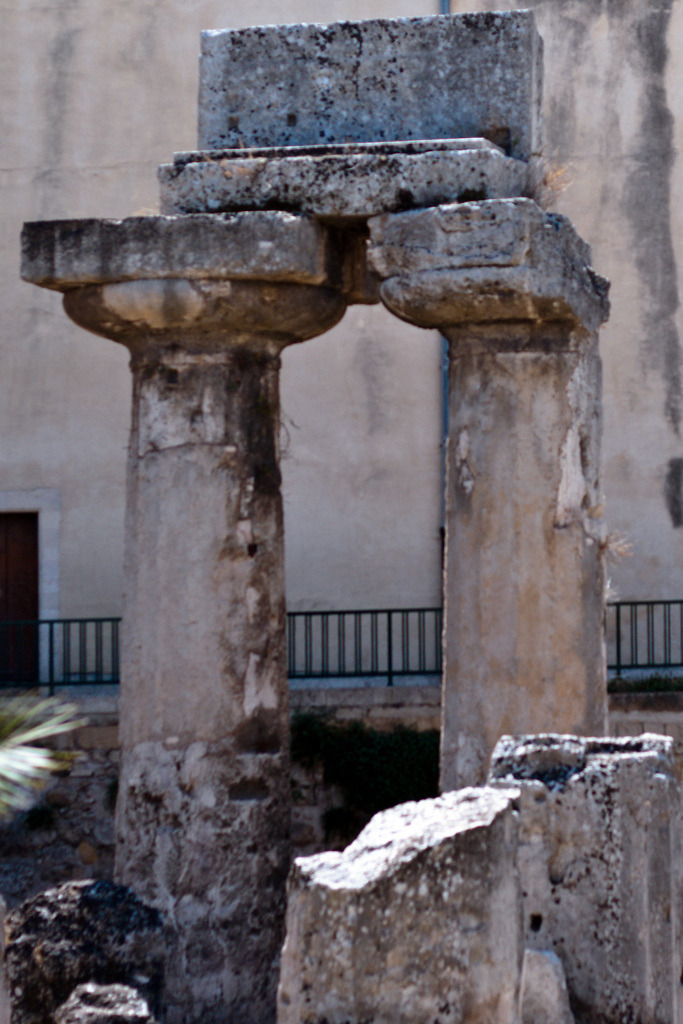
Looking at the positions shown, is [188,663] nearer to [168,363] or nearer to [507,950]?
[168,363]

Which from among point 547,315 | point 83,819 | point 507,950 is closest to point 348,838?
point 83,819

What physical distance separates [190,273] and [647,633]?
6580 mm

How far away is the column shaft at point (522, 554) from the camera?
7691 mm

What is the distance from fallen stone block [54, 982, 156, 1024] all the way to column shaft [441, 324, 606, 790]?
1.99 metres

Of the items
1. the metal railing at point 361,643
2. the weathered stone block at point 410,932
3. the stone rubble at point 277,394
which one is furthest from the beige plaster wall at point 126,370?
the weathered stone block at point 410,932

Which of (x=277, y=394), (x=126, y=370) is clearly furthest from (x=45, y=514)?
(x=277, y=394)

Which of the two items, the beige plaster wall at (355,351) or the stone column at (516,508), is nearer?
the stone column at (516,508)

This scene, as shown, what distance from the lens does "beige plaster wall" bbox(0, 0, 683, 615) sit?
1348 centimetres

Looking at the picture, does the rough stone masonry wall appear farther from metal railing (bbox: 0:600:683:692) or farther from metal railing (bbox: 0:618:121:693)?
metal railing (bbox: 0:618:121:693)

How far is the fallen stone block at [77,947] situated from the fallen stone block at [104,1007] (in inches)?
7.2

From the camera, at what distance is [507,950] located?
4.56 m

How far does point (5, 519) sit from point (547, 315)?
7.48 m

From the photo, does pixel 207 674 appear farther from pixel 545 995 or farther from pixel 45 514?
pixel 45 514

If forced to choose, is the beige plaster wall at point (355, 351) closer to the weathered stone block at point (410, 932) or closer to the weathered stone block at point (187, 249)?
the weathered stone block at point (187, 249)
